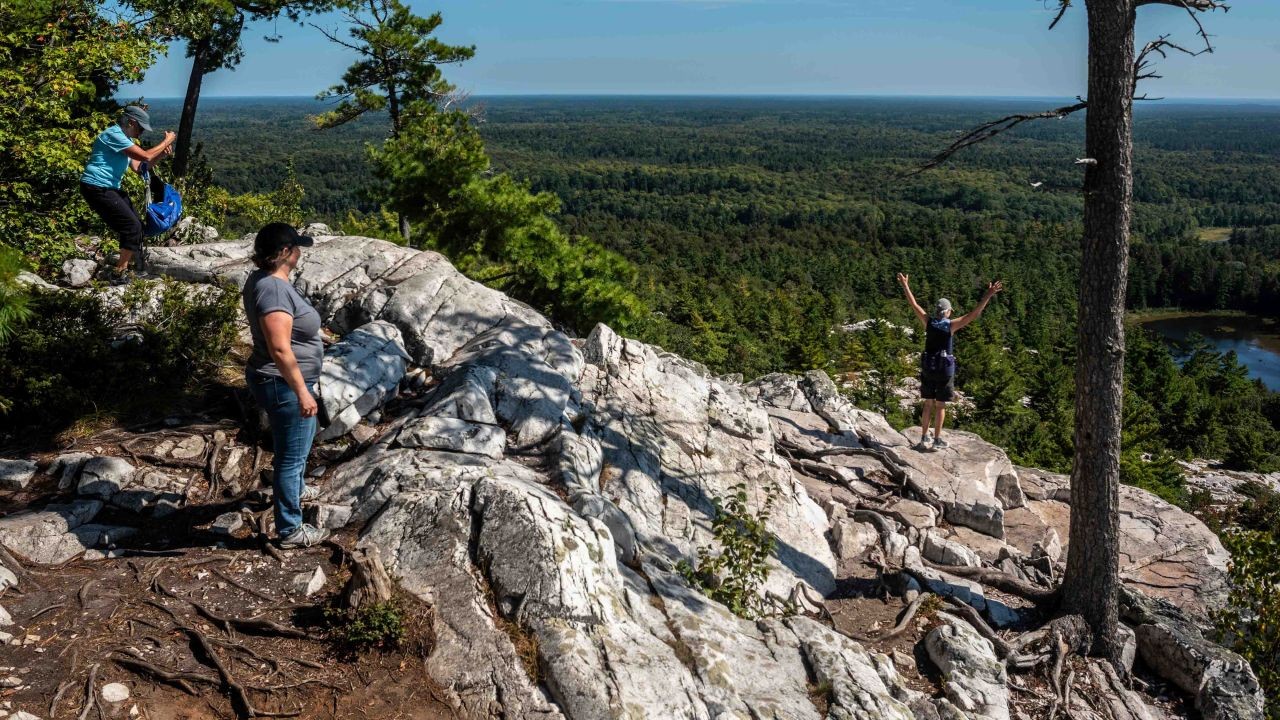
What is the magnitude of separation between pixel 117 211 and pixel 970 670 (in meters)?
8.37

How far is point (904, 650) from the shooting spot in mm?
6105

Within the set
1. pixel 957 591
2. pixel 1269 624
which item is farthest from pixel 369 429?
pixel 1269 624

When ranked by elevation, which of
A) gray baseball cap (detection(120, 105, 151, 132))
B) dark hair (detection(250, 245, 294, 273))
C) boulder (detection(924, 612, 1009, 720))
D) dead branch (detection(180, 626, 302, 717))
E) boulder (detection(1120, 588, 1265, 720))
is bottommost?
boulder (detection(1120, 588, 1265, 720))

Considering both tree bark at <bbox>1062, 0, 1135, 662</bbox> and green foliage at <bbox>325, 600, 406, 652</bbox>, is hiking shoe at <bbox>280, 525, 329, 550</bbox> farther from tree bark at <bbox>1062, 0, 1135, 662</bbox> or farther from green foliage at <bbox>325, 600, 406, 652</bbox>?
tree bark at <bbox>1062, 0, 1135, 662</bbox>

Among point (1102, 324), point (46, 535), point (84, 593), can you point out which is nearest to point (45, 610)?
point (84, 593)

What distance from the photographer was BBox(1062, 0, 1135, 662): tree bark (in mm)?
6098

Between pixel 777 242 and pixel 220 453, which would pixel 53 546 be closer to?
pixel 220 453

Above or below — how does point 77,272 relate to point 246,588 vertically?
above

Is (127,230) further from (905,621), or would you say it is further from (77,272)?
(905,621)

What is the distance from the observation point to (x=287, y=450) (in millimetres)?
4758

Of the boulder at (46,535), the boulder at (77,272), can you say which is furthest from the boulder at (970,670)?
the boulder at (77,272)

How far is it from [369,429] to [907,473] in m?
6.26

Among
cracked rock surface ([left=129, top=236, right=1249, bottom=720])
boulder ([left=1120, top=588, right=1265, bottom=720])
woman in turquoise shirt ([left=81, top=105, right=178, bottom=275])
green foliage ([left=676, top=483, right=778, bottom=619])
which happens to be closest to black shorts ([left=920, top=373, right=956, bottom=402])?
cracked rock surface ([left=129, top=236, right=1249, bottom=720])

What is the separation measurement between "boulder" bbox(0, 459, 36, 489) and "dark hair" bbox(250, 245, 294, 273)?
279cm
